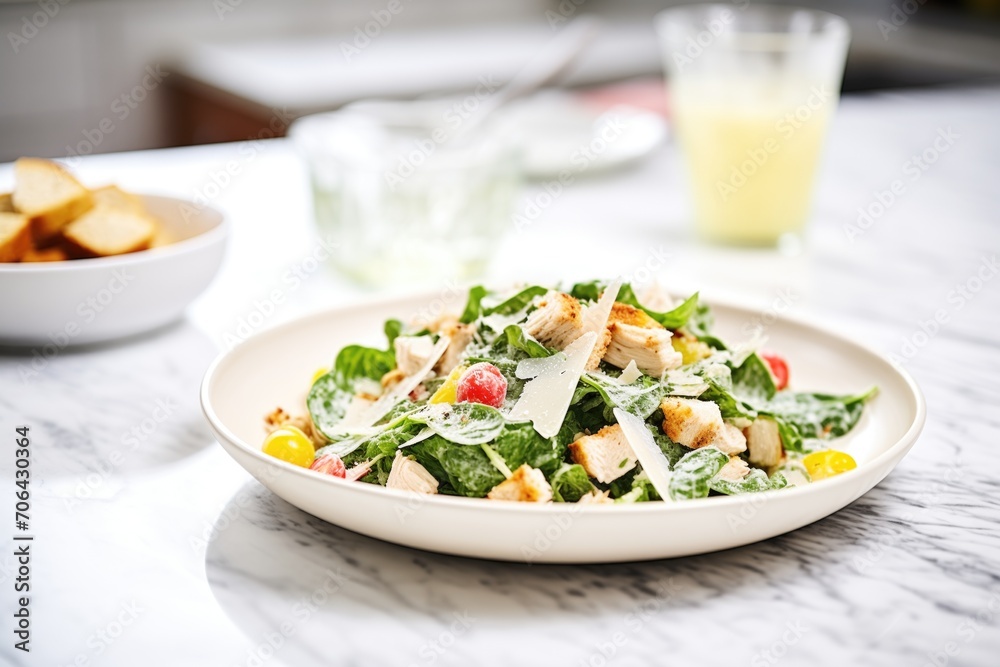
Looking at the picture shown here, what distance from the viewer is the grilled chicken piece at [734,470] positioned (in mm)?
1406

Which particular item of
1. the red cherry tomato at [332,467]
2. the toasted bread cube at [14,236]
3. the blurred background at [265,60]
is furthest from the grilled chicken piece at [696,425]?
the blurred background at [265,60]

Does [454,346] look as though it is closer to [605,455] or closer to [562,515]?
[605,455]

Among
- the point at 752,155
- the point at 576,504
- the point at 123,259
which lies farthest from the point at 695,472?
the point at 752,155

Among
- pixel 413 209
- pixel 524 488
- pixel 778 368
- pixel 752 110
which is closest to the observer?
pixel 524 488

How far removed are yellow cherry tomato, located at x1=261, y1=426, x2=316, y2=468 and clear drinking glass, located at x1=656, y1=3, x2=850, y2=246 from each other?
156cm

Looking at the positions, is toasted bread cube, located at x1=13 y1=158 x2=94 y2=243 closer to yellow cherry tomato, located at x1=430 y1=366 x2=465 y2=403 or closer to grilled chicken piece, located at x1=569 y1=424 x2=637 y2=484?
yellow cherry tomato, located at x1=430 y1=366 x2=465 y2=403

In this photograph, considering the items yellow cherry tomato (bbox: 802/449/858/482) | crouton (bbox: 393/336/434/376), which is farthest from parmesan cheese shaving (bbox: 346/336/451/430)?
yellow cherry tomato (bbox: 802/449/858/482)

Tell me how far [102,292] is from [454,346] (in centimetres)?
76

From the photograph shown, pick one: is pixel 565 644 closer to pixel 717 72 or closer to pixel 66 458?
pixel 66 458

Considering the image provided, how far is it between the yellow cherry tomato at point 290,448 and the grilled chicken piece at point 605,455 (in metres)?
0.41

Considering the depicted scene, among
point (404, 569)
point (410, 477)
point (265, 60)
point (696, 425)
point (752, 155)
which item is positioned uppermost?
point (752, 155)

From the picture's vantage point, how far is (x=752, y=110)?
264 cm

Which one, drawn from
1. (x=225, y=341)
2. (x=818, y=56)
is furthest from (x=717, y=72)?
(x=225, y=341)

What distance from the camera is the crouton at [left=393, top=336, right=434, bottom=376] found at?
64.4 inches
